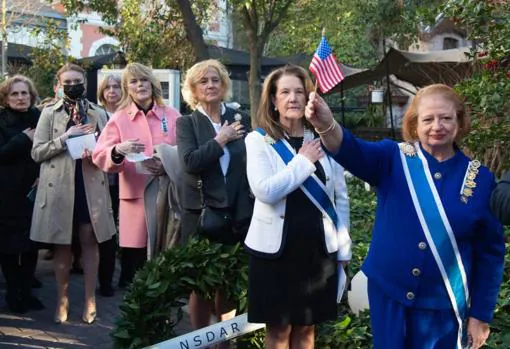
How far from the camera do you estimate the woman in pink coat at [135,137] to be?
5469 mm

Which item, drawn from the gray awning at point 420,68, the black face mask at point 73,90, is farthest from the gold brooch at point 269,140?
the gray awning at point 420,68

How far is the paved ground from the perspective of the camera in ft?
17.5

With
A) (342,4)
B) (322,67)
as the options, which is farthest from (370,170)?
(342,4)

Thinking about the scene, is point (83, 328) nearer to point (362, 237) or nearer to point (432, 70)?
point (362, 237)

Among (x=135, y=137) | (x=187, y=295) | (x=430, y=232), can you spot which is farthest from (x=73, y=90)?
(x=430, y=232)

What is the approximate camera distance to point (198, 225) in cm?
464

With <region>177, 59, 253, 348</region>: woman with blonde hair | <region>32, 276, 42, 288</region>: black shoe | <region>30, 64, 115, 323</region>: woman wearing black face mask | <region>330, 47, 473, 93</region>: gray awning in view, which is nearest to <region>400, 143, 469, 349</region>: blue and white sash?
<region>177, 59, 253, 348</region>: woman with blonde hair

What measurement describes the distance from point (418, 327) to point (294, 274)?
0.86 metres

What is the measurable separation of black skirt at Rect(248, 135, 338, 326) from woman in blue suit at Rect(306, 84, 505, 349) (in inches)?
25.7

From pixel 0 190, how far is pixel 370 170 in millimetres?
3952

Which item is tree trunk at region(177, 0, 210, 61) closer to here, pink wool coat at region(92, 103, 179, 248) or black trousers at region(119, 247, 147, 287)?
black trousers at region(119, 247, 147, 287)

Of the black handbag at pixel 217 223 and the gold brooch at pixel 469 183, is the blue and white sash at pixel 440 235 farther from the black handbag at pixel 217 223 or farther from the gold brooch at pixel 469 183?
the black handbag at pixel 217 223

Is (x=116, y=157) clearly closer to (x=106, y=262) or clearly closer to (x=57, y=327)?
(x=57, y=327)

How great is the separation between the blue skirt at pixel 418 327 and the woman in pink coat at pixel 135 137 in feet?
8.97
